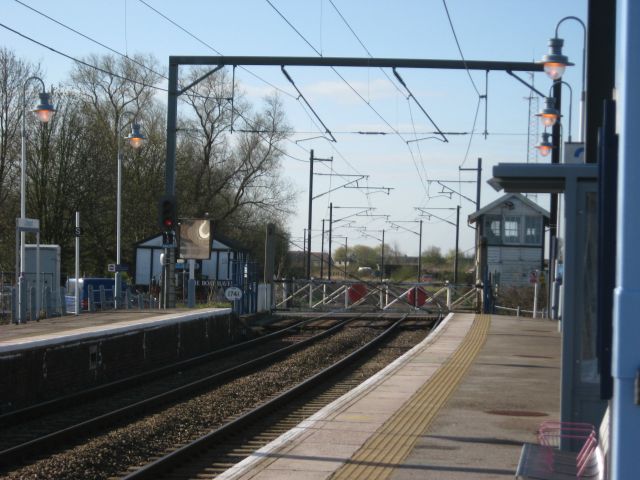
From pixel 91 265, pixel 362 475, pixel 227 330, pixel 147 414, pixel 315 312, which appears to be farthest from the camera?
pixel 91 265

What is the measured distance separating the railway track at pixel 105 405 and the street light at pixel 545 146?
7613 millimetres

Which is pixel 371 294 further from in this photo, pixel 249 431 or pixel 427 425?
pixel 427 425

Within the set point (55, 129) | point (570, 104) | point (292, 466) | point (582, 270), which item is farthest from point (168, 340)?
point (55, 129)

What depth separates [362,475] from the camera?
7.78m

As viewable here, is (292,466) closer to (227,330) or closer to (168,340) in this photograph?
(168,340)

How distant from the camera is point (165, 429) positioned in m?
12.2

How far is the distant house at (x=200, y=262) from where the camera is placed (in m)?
51.5

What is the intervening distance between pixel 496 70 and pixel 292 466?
14459 mm

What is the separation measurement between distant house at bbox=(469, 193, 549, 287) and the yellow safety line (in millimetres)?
47390

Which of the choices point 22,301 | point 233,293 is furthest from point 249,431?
point 233,293

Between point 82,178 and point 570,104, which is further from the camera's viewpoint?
point 82,178

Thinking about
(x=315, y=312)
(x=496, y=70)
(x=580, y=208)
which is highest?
(x=496, y=70)

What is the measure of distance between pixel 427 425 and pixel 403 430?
0.43 metres

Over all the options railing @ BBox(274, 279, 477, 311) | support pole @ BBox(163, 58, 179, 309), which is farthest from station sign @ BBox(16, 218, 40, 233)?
railing @ BBox(274, 279, 477, 311)
